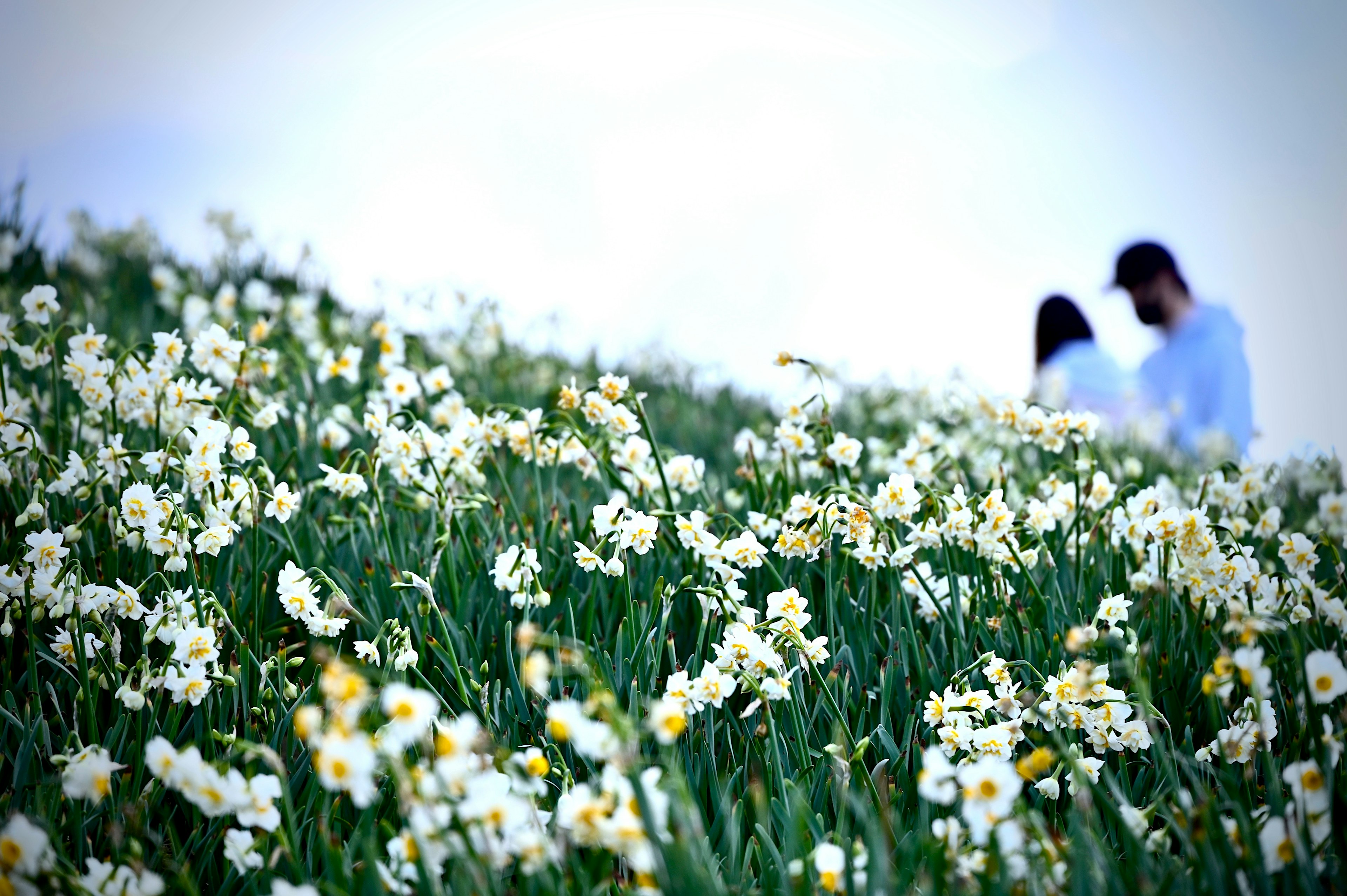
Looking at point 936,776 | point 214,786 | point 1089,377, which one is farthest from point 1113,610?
point 1089,377

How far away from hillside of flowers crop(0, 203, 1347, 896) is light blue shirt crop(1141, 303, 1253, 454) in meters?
4.53

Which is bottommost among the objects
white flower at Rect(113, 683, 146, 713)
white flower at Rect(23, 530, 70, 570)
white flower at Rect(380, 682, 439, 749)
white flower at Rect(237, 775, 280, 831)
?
white flower at Rect(237, 775, 280, 831)

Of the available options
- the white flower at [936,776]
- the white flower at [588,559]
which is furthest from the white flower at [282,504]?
the white flower at [936,776]

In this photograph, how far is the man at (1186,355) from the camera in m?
7.36

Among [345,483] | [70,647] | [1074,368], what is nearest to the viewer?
[70,647]

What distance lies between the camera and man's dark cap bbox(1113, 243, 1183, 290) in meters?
7.79

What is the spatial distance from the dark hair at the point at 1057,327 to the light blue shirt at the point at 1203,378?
1.11 meters

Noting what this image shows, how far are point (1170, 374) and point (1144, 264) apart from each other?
3.16 feet

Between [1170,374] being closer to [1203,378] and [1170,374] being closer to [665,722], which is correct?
[1203,378]

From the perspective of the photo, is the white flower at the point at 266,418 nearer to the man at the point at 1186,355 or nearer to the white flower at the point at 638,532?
the white flower at the point at 638,532

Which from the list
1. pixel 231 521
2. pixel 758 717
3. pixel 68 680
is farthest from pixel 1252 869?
pixel 68 680

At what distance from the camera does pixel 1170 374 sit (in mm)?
7824

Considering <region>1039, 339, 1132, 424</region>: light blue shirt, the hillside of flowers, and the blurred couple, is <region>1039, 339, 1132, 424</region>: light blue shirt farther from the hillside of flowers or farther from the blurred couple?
the hillside of flowers

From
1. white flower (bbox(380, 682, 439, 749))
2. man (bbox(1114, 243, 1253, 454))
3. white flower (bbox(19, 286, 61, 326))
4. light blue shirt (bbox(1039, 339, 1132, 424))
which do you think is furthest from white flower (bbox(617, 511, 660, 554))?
man (bbox(1114, 243, 1253, 454))
